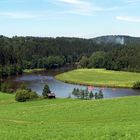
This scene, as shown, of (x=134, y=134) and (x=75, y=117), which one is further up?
(x=134, y=134)

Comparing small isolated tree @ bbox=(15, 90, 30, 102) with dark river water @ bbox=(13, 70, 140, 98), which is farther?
dark river water @ bbox=(13, 70, 140, 98)

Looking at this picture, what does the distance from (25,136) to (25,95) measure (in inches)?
1917

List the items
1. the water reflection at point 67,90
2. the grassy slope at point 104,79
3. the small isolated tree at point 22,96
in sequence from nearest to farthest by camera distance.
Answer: the small isolated tree at point 22,96, the water reflection at point 67,90, the grassy slope at point 104,79

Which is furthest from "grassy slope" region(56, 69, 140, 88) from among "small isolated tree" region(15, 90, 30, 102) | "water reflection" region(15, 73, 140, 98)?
"small isolated tree" region(15, 90, 30, 102)

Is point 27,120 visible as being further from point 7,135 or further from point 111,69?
point 111,69

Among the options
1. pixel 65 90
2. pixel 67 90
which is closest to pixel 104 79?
pixel 67 90

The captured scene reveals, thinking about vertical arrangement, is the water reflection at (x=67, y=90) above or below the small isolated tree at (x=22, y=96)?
below

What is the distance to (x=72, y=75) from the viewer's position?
551 feet

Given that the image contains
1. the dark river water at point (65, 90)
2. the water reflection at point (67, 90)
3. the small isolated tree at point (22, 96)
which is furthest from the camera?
Result: the dark river water at point (65, 90)

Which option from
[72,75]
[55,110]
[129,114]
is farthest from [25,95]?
[72,75]

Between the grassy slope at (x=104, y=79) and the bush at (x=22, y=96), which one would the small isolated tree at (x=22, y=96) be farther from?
the grassy slope at (x=104, y=79)

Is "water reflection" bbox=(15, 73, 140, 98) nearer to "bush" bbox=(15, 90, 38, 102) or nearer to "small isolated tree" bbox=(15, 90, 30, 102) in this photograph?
"bush" bbox=(15, 90, 38, 102)

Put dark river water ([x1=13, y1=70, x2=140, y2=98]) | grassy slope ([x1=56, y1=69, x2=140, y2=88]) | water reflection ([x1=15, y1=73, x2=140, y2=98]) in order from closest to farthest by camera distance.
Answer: water reflection ([x1=15, y1=73, x2=140, y2=98])
dark river water ([x1=13, y1=70, x2=140, y2=98])
grassy slope ([x1=56, y1=69, x2=140, y2=88])

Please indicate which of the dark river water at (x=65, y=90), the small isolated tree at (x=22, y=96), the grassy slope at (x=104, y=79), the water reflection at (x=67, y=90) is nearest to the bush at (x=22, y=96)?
the small isolated tree at (x=22, y=96)
